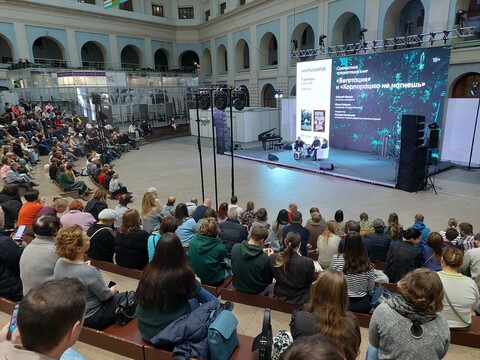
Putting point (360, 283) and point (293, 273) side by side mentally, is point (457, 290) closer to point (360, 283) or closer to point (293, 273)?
point (360, 283)

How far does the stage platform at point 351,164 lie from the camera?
34.7 ft

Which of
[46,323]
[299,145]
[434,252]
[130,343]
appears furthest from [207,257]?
[299,145]

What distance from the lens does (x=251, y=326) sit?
303cm

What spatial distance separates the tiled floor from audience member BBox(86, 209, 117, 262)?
26 cm

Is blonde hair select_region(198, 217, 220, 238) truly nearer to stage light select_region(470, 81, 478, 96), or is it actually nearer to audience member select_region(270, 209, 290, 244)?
audience member select_region(270, 209, 290, 244)

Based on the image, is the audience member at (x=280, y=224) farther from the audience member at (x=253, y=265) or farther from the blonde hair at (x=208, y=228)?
the blonde hair at (x=208, y=228)

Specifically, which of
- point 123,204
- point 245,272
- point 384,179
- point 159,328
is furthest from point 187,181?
point 159,328

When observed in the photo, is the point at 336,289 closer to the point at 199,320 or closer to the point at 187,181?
the point at 199,320

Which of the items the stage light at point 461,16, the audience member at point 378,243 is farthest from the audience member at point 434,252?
the stage light at point 461,16

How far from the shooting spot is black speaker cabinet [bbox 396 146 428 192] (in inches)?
352

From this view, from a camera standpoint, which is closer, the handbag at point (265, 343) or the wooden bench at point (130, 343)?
the handbag at point (265, 343)

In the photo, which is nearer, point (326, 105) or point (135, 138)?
point (326, 105)

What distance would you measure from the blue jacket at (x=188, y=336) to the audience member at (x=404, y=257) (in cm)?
232

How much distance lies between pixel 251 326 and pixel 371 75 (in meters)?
12.7
